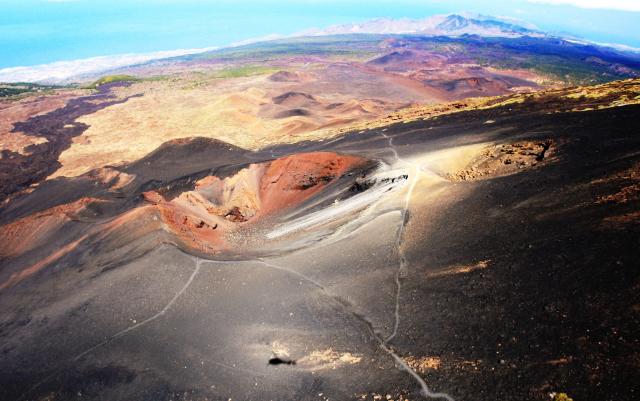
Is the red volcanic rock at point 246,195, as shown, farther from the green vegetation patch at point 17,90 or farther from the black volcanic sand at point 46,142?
the green vegetation patch at point 17,90

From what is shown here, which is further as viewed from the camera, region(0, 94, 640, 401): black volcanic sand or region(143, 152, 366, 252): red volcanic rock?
region(143, 152, 366, 252): red volcanic rock

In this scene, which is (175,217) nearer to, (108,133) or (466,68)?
(108,133)

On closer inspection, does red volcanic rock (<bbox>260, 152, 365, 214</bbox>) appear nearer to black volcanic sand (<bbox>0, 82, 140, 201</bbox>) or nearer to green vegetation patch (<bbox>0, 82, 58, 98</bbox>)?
black volcanic sand (<bbox>0, 82, 140, 201</bbox>)

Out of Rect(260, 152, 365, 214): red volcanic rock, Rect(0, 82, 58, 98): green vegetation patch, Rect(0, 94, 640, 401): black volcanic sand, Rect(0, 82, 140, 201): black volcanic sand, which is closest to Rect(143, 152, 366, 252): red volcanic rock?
Rect(260, 152, 365, 214): red volcanic rock

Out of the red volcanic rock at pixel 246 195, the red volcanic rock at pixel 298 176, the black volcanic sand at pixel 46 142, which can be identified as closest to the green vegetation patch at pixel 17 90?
the black volcanic sand at pixel 46 142

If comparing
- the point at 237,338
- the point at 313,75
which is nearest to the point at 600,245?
the point at 237,338
